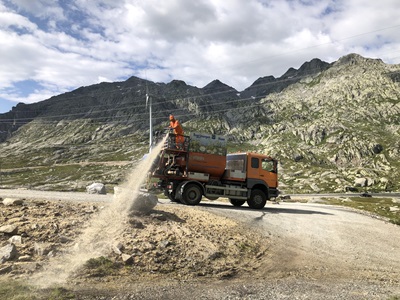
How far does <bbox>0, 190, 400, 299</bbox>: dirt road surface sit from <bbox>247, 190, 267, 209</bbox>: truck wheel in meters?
3.81

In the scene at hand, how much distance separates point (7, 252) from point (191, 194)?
1401 cm

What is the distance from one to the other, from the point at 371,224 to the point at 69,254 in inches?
813

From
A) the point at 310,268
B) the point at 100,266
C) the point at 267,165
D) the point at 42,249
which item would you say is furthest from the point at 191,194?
the point at 42,249

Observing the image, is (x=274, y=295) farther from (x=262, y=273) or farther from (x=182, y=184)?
(x=182, y=184)

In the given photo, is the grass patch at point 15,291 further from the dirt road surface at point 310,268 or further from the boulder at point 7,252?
the dirt road surface at point 310,268

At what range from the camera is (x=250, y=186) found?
23.9 m

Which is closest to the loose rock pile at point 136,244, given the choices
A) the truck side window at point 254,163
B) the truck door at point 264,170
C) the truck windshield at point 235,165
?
the truck windshield at point 235,165

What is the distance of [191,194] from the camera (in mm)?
22109

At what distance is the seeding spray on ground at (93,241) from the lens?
876 cm

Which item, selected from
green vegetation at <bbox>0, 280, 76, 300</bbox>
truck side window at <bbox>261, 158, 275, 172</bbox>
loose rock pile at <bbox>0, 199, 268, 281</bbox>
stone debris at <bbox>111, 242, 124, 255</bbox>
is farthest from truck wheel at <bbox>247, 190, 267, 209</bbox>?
green vegetation at <bbox>0, 280, 76, 300</bbox>

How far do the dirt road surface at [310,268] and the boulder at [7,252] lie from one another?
368cm

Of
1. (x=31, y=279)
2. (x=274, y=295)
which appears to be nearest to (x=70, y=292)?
(x=31, y=279)

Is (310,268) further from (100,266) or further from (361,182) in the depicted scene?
(361,182)

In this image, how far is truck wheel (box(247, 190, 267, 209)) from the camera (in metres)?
24.1
